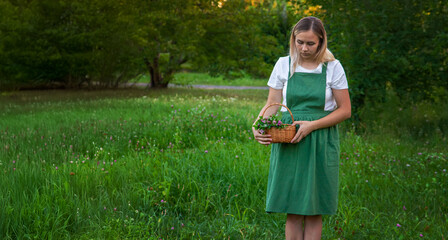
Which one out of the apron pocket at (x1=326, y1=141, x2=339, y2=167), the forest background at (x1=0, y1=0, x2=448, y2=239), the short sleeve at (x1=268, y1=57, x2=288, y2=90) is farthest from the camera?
the forest background at (x1=0, y1=0, x2=448, y2=239)

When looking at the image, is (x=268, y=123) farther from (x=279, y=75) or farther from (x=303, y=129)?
(x=279, y=75)

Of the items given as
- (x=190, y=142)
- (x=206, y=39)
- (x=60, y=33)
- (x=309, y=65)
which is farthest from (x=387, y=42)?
(x=206, y=39)

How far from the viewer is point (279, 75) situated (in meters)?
2.99

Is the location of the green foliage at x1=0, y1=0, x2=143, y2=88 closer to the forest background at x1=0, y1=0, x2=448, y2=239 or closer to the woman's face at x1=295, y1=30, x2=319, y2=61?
the forest background at x1=0, y1=0, x2=448, y2=239

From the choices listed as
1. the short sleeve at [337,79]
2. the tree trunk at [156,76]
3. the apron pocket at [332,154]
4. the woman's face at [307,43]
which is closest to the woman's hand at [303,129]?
the apron pocket at [332,154]

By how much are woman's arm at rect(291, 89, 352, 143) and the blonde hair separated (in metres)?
0.24

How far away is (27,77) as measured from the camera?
16.2 m

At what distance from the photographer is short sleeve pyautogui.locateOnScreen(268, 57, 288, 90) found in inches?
117

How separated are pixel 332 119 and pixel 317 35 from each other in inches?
22.0

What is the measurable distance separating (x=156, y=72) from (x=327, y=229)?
54.6 feet

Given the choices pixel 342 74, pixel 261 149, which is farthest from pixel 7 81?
pixel 342 74

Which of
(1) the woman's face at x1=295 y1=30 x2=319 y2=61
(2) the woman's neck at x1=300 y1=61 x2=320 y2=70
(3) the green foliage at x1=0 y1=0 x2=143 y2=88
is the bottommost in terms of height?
(2) the woman's neck at x1=300 y1=61 x2=320 y2=70

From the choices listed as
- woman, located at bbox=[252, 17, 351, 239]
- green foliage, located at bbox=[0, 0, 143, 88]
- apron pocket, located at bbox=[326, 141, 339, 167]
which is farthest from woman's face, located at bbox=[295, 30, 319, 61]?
green foliage, located at bbox=[0, 0, 143, 88]

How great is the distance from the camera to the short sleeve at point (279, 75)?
297cm
